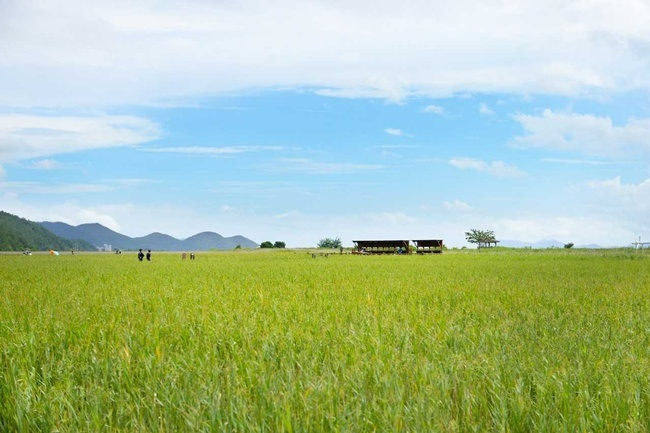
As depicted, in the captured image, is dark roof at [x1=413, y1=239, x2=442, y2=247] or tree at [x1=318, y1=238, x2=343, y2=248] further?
tree at [x1=318, y1=238, x2=343, y2=248]

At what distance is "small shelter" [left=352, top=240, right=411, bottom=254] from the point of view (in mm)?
58344

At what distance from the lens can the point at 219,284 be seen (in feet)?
47.7

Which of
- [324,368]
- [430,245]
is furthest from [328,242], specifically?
[324,368]

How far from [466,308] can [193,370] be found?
6.13 metres

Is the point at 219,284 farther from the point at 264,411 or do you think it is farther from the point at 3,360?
the point at 264,411

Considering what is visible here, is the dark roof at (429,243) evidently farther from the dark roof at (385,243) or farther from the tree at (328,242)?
the tree at (328,242)

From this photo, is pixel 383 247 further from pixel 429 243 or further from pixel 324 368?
pixel 324 368

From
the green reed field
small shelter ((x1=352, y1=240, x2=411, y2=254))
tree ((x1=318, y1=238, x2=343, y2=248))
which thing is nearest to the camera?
the green reed field

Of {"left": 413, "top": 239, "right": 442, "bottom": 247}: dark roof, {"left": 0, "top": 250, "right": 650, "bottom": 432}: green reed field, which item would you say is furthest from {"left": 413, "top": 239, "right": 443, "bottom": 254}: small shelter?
{"left": 0, "top": 250, "right": 650, "bottom": 432}: green reed field

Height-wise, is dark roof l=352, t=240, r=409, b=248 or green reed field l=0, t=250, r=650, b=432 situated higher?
dark roof l=352, t=240, r=409, b=248

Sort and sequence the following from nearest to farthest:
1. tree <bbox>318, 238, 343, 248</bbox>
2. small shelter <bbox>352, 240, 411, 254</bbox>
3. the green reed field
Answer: the green reed field → small shelter <bbox>352, 240, 411, 254</bbox> → tree <bbox>318, 238, 343, 248</bbox>

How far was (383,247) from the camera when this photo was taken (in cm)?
5962

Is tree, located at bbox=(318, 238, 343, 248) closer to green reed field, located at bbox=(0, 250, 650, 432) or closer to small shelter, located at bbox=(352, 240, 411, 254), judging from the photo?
small shelter, located at bbox=(352, 240, 411, 254)

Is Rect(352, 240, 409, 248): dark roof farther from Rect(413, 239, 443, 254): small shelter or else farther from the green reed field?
the green reed field
